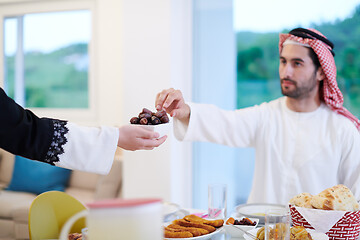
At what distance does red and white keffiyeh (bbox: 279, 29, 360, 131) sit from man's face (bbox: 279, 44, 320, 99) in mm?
54

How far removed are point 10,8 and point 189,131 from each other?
3486mm

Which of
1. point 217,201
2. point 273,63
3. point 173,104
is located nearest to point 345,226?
point 217,201

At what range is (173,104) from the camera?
219cm

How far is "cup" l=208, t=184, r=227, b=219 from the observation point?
1.61m

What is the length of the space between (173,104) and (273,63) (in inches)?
67.4

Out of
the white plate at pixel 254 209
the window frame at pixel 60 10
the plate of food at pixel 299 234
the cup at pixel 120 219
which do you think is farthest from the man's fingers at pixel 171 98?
the window frame at pixel 60 10

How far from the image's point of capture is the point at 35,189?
402 cm

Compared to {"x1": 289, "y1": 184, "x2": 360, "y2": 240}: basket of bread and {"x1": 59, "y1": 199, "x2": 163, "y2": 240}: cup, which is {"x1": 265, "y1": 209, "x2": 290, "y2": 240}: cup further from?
{"x1": 59, "y1": 199, "x2": 163, "y2": 240}: cup

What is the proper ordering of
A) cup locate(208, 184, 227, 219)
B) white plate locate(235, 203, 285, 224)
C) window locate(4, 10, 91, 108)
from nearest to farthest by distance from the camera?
cup locate(208, 184, 227, 219) < white plate locate(235, 203, 285, 224) < window locate(4, 10, 91, 108)

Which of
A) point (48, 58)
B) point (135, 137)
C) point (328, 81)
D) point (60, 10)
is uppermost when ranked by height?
point (60, 10)

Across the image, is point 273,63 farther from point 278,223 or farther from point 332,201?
point 278,223

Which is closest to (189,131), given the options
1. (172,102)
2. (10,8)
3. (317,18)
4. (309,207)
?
(172,102)

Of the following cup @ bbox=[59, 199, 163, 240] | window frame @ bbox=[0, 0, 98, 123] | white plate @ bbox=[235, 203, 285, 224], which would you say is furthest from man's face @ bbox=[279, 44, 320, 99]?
window frame @ bbox=[0, 0, 98, 123]

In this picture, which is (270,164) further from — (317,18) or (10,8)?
(10,8)
